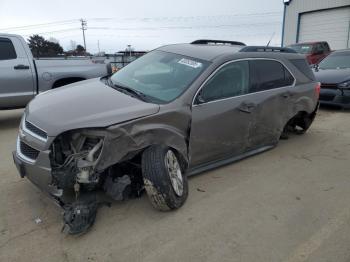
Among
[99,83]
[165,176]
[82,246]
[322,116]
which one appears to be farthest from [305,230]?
[322,116]

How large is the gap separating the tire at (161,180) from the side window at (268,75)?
1800 mm

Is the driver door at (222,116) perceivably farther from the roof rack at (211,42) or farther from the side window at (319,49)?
the side window at (319,49)

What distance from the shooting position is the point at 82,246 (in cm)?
308

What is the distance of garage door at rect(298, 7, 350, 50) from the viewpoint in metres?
23.4

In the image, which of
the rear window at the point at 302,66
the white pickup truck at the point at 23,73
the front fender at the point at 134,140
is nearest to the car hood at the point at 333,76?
the rear window at the point at 302,66

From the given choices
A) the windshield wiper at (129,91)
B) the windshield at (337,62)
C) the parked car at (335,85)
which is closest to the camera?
the windshield wiper at (129,91)

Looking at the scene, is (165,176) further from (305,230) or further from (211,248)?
(305,230)

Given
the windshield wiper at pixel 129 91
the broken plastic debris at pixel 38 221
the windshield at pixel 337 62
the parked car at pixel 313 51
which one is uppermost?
the windshield wiper at pixel 129 91

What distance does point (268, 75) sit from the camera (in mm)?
5055

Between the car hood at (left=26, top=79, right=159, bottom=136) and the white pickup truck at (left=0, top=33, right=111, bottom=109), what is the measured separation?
10.4 ft

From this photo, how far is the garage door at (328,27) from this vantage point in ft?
76.7

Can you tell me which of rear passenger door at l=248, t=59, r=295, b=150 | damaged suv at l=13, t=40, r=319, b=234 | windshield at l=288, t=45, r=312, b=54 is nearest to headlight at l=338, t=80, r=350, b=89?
damaged suv at l=13, t=40, r=319, b=234

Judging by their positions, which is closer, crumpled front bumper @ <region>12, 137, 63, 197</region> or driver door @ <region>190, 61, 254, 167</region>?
crumpled front bumper @ <region>12, 137, 63, 197</region>

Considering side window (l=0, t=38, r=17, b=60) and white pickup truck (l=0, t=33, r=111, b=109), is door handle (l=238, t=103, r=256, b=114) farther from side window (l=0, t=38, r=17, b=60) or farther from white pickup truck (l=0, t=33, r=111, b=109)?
side window (l=0, t=38, r=17, b=60)
